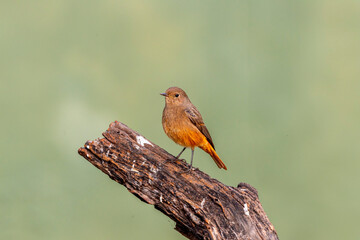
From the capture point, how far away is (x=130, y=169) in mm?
4316

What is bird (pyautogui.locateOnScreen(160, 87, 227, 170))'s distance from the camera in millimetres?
4848

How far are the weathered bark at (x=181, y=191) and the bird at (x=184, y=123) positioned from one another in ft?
1.35

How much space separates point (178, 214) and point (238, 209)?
51 cm

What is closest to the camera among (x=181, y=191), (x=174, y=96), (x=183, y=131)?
(x=181, y=191)

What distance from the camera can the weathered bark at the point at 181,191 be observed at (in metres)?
4.12

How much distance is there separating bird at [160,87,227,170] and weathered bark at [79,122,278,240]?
0.41m

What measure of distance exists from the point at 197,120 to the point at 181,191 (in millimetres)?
924

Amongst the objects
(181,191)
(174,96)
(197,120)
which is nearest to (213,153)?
(197,120)

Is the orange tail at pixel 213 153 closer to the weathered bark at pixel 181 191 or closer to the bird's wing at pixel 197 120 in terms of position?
the bird's wing at pixel 197 120

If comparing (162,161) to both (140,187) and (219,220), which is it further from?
(219,220)

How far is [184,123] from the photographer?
15.9ft

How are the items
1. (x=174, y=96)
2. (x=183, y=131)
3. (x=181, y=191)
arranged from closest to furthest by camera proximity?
(x=181, y=191) < (x=183, y=131) < (x=174, y=96)

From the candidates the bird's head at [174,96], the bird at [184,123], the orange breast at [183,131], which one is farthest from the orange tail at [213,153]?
the bird's head at [174,96]

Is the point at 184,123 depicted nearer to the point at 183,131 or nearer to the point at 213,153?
the point at 183,131
